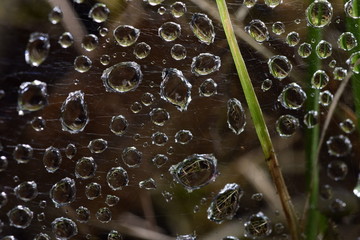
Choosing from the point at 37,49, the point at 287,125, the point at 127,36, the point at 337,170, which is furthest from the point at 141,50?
the point at 337,170

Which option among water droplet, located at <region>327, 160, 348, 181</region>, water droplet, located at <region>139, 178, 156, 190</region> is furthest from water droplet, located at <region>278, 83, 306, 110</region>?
water droplet, located at <region>139, 178, 156, 190</region>

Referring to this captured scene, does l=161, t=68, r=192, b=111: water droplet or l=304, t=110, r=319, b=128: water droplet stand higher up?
l=304, t=110, r=319, b=128: water droplet

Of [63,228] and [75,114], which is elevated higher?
[75,114]

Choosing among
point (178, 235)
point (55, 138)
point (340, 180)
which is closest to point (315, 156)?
point (340, 180)

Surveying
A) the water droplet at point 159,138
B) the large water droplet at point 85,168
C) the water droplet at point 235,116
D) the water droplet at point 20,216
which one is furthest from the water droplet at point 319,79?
the water droplet at point 20,216

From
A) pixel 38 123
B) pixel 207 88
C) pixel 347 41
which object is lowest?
pixel 38 123

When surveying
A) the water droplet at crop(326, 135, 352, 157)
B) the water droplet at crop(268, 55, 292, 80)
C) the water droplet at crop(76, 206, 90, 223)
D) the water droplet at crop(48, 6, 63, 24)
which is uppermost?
the water droplet at crop(268, 55, 292, 80)

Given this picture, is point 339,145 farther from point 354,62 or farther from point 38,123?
point 38,123

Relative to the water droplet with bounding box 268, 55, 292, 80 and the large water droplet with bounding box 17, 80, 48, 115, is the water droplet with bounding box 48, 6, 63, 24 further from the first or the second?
the water droplet with bounding box 268, 55, 292, 80
